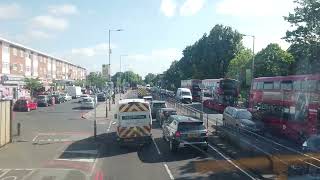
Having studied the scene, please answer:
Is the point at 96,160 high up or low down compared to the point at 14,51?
down

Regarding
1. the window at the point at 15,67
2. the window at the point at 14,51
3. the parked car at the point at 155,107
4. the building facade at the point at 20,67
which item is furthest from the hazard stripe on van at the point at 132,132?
the window at the point at 14,51

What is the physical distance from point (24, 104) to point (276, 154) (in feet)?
135

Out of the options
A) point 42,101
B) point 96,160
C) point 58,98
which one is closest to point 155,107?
point 96,160

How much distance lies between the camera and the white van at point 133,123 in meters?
25.7

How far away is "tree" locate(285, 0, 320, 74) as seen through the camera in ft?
171

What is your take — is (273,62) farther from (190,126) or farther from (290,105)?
(190,126)

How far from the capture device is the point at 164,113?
3681cm

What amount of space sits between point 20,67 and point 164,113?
2126 inches

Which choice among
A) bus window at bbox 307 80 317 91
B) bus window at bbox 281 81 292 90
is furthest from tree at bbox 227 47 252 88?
bus window at bbox 307 80 317 91

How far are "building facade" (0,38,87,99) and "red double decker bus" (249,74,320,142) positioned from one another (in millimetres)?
31568

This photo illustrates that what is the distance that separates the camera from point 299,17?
5338cm

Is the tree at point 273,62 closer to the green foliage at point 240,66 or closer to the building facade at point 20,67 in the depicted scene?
the green foliage at point 240,66

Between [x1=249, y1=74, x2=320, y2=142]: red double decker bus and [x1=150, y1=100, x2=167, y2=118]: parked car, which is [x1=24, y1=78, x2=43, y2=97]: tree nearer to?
[x1=150, y1=100, x2=167, y2=118]: parked car

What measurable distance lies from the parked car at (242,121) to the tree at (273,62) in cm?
3353
